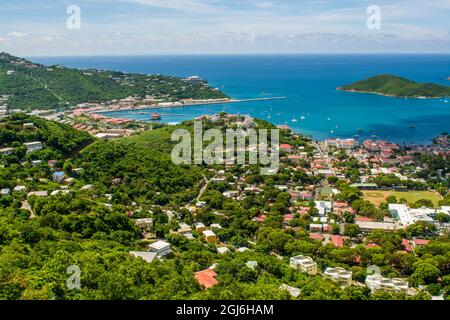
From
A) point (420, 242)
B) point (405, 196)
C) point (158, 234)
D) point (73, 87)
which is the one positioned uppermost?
point (73, 87)

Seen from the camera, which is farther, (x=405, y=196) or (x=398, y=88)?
(x=398, y=88)

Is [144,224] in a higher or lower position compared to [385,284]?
higher

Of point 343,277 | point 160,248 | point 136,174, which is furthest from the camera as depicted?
point 136,174

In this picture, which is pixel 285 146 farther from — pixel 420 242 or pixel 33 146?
pixel 33 146

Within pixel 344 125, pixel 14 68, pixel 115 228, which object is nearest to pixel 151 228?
pixel 115 228

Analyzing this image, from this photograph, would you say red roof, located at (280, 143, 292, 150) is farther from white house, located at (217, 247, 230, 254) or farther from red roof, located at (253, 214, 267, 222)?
white house, located at (217, 247, 230, 254)

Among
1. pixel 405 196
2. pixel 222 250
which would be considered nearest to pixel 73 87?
pixel 405 196
